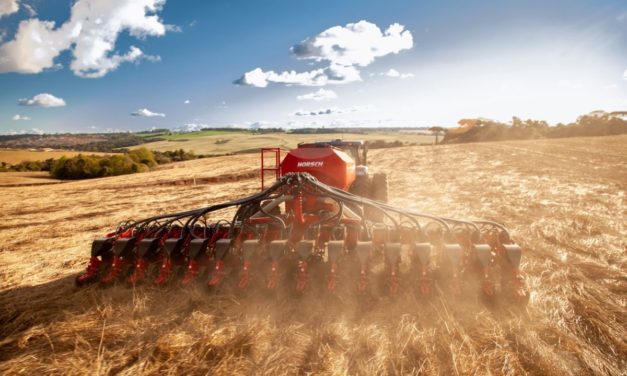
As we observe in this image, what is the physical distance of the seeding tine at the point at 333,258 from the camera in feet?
14.2

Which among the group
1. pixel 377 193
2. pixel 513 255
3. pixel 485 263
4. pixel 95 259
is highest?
pixel 377 193

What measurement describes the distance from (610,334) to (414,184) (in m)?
10.8

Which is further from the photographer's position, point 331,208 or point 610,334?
point 331,208

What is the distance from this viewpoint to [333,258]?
14.4 ft

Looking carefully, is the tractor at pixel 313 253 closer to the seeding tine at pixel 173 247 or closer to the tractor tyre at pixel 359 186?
the seeding tine at pixel 173 247

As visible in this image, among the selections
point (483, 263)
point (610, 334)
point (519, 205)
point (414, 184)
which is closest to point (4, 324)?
point (483, 263)

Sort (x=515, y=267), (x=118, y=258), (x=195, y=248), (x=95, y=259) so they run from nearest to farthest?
(x=515, y=267)
(x=195, y=248)
(x=118, y=258)
(x=95, y=259)

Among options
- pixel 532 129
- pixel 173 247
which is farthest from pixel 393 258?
pixel 532 129

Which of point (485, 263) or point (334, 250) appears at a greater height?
point (334, 250)

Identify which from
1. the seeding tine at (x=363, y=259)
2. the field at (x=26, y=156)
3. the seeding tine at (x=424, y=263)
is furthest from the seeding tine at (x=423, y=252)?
the field at (x=26, y=156)

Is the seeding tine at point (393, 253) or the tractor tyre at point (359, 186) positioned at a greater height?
the tractor tyre at point (359, 186)

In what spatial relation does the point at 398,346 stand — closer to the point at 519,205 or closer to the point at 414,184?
the point at 519,205

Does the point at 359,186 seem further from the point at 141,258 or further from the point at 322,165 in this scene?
the point at 141,258

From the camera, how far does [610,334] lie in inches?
140
